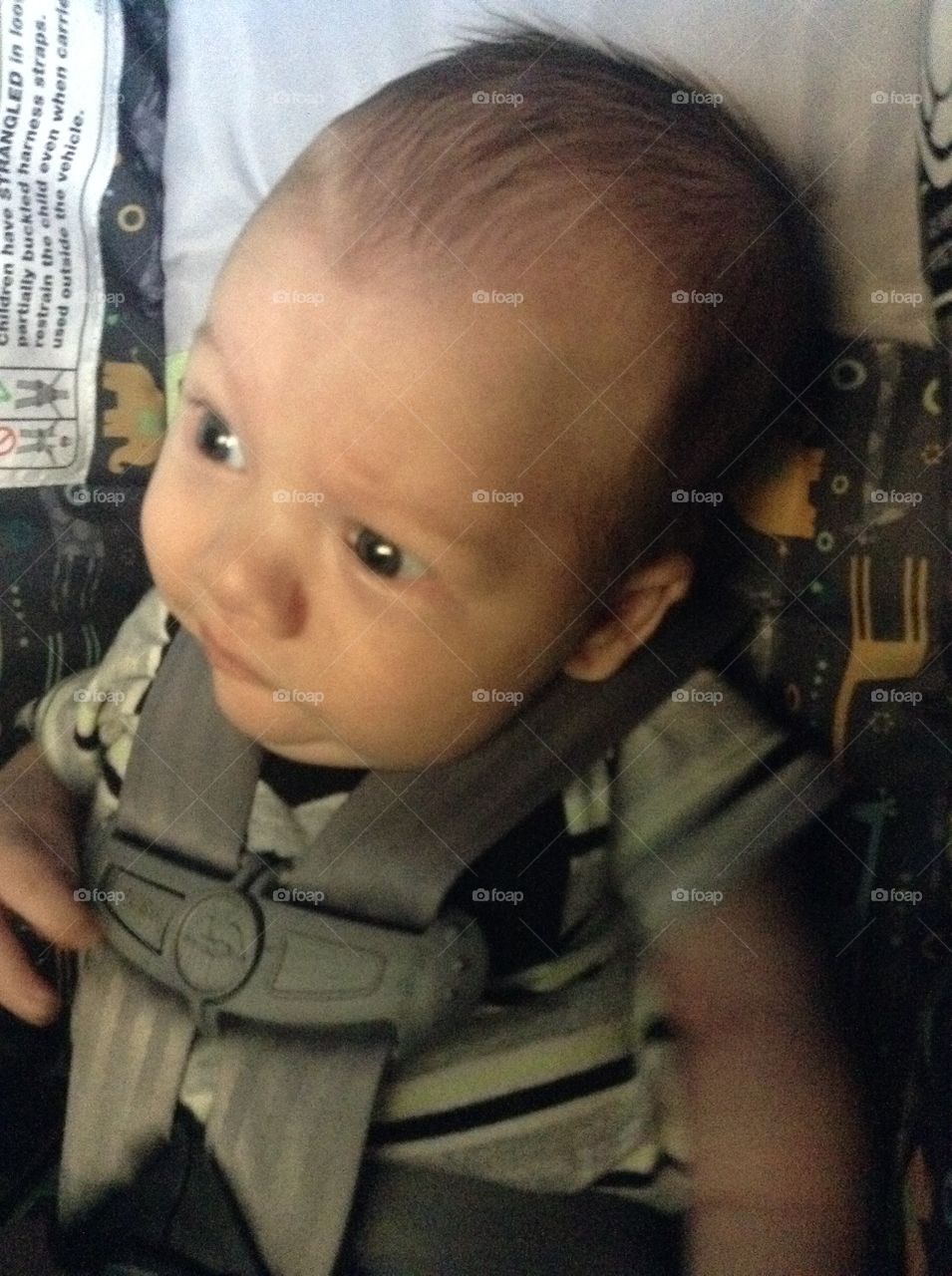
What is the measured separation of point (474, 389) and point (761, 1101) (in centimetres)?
29

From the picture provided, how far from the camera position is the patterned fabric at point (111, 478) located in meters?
0.49

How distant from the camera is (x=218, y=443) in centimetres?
43

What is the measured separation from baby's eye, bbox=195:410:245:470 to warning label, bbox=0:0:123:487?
0.08 metres

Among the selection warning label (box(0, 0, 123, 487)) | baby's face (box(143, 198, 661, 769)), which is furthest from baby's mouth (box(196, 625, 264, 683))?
warning label (box(0, 0, 123, 487))

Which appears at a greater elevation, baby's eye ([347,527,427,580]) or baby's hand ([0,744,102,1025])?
baby's eye ([347,527,427,580])

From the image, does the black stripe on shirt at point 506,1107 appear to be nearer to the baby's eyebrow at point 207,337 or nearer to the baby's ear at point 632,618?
the baby's ear at point 632,618

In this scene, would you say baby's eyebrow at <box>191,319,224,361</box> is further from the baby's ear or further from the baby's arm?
the baby's arm

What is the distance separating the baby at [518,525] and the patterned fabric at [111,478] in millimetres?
37

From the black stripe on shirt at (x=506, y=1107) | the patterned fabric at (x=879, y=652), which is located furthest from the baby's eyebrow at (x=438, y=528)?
the black stripe on shirt at (x=506, y=1107)

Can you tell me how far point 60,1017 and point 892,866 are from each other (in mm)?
350

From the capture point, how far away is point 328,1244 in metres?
0.44

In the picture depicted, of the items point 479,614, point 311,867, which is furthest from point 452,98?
point 311,867

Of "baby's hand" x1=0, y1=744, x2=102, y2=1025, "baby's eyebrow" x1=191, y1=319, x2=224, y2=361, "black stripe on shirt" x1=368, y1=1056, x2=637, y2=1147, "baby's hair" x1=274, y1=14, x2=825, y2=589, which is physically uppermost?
"baby's hair" x1=274, y1=14, x2=825, y2=589

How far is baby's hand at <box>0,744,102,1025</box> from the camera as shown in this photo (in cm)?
46
